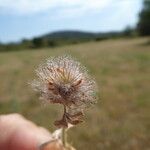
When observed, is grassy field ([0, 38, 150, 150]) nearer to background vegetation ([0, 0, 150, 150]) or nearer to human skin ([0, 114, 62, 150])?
background vegetation ([0, 0, 150, 150])

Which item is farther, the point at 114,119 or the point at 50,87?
the point at 114,119

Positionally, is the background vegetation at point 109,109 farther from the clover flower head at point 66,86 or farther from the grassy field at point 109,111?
the clover flower head at point 66,86

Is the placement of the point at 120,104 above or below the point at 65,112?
below

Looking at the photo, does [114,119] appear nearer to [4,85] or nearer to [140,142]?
[140,142]

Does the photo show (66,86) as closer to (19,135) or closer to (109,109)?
(19,135)

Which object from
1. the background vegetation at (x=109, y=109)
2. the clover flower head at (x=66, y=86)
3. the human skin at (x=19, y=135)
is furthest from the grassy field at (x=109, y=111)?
the clover flower head at (x=66, y=86)

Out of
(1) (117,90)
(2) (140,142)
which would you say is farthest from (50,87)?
(1) (117,90)
